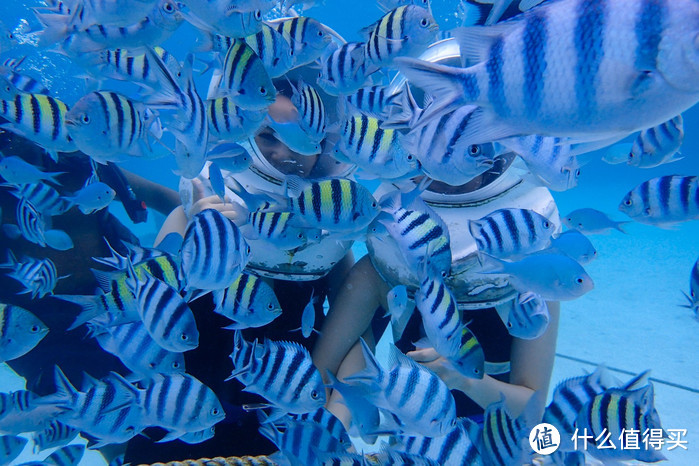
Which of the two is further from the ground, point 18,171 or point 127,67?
point 127,67

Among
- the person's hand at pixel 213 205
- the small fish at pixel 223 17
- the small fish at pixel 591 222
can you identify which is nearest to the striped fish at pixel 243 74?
the small fish at pixel 223 17

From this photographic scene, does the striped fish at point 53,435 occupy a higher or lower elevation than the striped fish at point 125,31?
lower

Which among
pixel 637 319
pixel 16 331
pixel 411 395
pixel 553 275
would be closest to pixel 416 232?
pixel 553 275

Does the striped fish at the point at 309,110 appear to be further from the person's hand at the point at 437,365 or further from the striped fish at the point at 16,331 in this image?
the striped fish at the point at 16,331

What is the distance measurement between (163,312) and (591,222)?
2705 millimetres

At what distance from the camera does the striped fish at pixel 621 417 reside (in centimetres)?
163

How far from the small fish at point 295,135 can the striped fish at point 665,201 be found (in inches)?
72.4

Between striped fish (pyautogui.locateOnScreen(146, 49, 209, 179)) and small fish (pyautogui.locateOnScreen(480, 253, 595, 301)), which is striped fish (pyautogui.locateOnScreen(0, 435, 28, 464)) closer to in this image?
striped fish (pyautogui.locateOnScreen(146, 49, 209, 179))

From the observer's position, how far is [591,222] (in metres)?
2.86

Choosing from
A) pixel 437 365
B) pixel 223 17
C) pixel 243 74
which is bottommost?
pixel 437 365

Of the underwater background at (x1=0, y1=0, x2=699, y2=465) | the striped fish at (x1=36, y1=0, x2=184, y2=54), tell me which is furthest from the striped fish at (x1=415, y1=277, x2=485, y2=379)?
the striped fish at (x1=36, y1=0, x2=184, y2=54)

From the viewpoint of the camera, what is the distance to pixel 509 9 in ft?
7.49

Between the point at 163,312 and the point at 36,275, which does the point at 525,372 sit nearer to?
the point at 163,312

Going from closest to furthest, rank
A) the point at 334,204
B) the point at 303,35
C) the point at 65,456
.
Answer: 1. the point at 334,204
2. the point at 303,35
3. the point at 65,456
